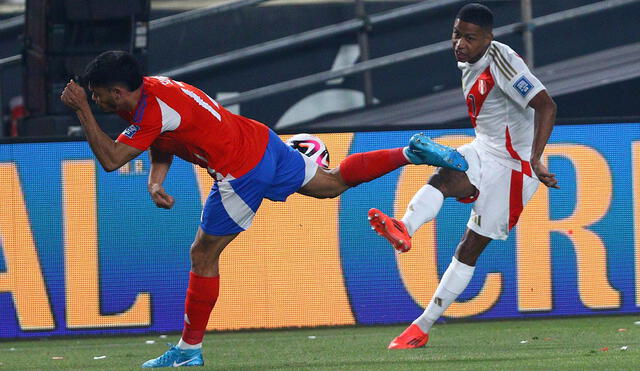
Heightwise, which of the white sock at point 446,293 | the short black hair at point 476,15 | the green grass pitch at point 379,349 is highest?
the short black hair at point 476,15

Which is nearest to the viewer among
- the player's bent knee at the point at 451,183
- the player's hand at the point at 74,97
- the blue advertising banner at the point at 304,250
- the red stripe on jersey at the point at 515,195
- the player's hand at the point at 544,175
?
the player's hand at the point at 74,97

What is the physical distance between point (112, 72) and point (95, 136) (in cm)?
33

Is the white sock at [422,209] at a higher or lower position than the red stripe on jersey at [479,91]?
lower

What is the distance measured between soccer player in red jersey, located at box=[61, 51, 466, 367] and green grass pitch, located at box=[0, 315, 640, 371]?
1.95 feet

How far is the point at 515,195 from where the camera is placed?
24.5 ft

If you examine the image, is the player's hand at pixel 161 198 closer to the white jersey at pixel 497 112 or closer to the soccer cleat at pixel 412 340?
the soccer cleat at pixel 412 340

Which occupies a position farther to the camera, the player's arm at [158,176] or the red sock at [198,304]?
the red sock at [198,304]

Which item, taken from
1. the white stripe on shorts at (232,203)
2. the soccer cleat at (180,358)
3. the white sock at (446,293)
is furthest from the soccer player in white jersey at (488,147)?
the soccer cleat at (180,358)

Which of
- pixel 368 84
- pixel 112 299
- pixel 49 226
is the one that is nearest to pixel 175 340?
pixel 112 299

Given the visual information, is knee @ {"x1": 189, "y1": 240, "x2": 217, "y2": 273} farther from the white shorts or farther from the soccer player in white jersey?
the white shorts

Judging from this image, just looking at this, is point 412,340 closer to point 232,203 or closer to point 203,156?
point 232,203

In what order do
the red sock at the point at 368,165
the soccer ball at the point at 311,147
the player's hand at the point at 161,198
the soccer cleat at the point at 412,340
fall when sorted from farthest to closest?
the soccer ball at the point at 311,147, the soccer cleat at the point at 412,340, the red sock at the point at 368,165, the player's hand at the point at 161,198

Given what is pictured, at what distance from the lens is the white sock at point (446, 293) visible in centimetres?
759

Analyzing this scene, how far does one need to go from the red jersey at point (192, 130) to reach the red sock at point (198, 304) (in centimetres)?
57
